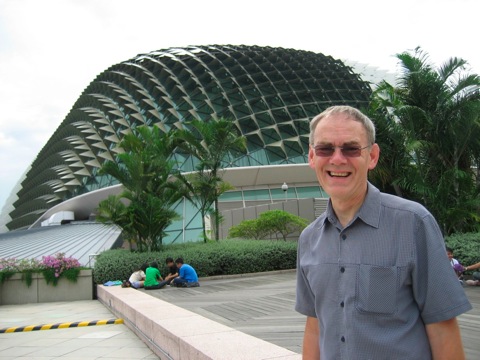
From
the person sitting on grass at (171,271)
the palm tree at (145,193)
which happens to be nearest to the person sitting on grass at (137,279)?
the person sitting on grass at (171,271)

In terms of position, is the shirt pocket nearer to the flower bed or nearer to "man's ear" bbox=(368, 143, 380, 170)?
"man's ear" bbox=(368, 143, 380, 170)

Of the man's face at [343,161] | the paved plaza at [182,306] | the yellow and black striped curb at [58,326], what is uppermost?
the man's face at [343,161]

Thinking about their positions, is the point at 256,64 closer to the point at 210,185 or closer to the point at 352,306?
the point at 210,185

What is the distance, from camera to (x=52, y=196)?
4809cm

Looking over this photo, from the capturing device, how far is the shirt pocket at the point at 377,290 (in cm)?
188

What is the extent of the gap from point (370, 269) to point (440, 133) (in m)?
14.6

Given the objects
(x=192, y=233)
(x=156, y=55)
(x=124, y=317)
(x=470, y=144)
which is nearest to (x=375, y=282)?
(x=124, y=317)

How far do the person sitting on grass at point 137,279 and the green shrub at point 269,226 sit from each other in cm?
935

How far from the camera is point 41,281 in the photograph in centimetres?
1619

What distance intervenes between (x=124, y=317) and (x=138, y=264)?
6.93 metres

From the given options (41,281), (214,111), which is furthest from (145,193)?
(214,111)

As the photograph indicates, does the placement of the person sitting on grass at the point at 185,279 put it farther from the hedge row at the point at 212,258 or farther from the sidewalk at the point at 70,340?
the sidewalk at the point at 70,340

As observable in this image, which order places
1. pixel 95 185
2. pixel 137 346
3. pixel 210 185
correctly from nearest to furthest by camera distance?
pixel 137 346, pixel 210 185, pixel 95 185

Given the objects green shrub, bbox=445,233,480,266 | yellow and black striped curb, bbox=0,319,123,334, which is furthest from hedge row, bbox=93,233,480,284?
green shrub, bbox=445,233,480,266
